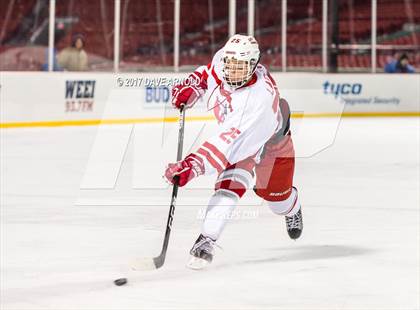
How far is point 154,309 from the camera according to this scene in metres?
3.49

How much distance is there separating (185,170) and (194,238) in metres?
1.20

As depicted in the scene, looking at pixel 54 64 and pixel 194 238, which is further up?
pixel 54 64

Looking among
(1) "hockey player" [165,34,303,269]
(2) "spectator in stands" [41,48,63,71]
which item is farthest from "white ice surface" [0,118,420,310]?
(2) "spectator in stands" [41,48,63,71]

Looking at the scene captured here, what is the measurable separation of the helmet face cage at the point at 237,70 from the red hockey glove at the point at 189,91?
1.07 ft

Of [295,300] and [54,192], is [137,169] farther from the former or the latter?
[295,300]

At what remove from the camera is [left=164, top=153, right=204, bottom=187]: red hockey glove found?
3807 millimetres

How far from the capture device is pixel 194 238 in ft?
16.3

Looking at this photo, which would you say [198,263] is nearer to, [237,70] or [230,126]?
[230,126]

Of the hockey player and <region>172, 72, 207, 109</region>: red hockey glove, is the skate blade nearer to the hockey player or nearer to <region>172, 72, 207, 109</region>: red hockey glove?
the hockey player

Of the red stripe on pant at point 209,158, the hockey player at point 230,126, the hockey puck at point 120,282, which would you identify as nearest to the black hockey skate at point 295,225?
the hockey player at point 230,126

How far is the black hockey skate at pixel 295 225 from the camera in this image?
4.82 metres

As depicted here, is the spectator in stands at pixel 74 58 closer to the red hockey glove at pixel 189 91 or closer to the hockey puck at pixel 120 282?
the red hockey glove at pixel 189 91

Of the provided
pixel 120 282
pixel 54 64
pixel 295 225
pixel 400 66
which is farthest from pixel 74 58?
pixel 120 282

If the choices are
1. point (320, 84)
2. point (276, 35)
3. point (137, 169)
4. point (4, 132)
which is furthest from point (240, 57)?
point (276, 35)
